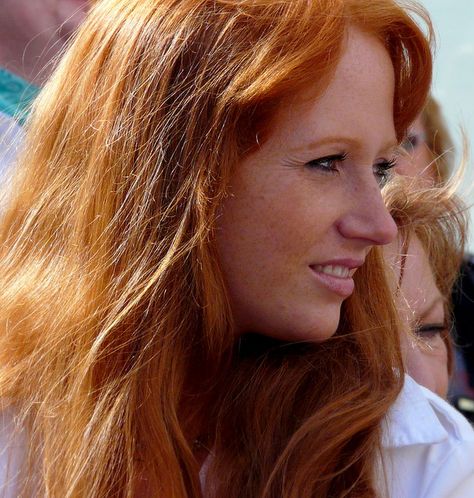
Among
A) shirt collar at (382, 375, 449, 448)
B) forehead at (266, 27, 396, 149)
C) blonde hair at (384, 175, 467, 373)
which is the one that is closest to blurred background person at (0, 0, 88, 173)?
blonde hair at (384, 175, 467, 373)

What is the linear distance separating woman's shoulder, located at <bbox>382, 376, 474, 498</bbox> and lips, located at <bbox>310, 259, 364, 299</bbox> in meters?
0.23

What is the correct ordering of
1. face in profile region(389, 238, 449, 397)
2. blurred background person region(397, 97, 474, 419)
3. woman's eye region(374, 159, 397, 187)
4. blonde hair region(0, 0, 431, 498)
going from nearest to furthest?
blonde hair region(0, 0, 431, 498)
woman's eye region(374, 159, 397, 187)
face in profile region(389, 238, 449, 397)
blurred background person region(397, 97, 474, 419)

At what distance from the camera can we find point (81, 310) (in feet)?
5.16

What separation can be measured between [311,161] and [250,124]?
0.11 meters

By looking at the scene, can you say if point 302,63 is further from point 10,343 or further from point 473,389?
point 473,389

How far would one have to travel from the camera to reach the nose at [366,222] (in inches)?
61.4

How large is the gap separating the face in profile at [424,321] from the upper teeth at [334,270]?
1.47 ft

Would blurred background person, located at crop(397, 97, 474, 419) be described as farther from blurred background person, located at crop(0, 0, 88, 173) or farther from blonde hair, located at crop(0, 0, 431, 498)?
blonde hair, located at crop(0, 0, 431, 498)

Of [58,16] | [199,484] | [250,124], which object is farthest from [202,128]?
[58,16]

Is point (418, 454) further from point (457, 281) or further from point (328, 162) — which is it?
point (457, 281)

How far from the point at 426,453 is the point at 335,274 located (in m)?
0.32

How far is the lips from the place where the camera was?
5.20ft

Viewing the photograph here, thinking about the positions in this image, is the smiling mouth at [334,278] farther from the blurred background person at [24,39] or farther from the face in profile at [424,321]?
the blurred background person at [24,39]

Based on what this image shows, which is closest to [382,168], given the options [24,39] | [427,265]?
[427,265]
